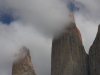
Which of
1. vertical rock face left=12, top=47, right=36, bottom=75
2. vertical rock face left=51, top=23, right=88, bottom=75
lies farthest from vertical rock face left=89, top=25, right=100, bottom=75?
vertical rock face left=12, top=47, right=36, bottom=75

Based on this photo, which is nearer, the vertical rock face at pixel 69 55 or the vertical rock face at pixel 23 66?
the vertical rock face at pixel 69 55

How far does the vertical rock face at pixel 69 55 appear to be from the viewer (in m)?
59.0

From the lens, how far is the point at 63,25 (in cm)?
6462

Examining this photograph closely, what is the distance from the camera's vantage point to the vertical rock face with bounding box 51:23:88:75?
5897cm

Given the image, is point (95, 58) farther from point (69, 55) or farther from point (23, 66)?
point (23, 66)

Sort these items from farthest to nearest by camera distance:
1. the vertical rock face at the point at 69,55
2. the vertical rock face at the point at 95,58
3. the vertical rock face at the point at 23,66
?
the vertical rock face at the point at 23,66 < the vertical rock face at the point at 69,55 < the vertical rock face at the point at 95,58

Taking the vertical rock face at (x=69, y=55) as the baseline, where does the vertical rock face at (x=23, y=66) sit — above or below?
below

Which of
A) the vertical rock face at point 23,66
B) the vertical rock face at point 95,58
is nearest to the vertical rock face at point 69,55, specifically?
the vertical rock face at point 95,58

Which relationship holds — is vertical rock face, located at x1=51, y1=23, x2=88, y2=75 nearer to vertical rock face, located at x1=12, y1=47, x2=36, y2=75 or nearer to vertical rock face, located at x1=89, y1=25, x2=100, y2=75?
vertical rock face, located at x1=89, y1=25, x2=100, y2=75

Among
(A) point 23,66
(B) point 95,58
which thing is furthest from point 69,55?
(A) point 23,66

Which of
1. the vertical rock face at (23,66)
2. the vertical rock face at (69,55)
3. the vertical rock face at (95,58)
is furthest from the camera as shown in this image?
the vertical rock face at (23,66)

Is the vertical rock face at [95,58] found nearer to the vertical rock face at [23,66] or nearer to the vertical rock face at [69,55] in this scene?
the vertical rock face at [69,55]

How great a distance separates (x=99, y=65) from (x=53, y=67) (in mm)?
10911

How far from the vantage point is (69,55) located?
196 ft
